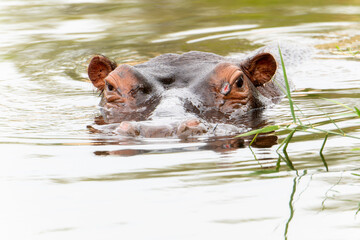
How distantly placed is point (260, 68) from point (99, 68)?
5.81ft

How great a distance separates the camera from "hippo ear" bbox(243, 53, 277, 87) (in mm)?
7203

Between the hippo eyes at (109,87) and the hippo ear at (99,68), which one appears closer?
the hippo eyes at (109,87)

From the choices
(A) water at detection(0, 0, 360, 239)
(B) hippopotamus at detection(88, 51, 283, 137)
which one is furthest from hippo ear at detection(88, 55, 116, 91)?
(A) water at detection(0, 0, 360, 239)

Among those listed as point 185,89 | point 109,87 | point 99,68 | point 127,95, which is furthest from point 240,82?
point 99,68

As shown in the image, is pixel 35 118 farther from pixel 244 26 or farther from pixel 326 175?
pixel 244 26

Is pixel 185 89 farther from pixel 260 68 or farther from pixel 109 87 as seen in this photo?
pixel 260 68

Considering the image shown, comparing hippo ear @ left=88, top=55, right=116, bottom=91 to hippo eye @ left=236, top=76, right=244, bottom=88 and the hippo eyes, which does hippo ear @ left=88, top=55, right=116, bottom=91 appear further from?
hippo eye @ left=236, top=76, right=244, bottom=88

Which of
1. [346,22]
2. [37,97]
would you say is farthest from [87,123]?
[346,22]

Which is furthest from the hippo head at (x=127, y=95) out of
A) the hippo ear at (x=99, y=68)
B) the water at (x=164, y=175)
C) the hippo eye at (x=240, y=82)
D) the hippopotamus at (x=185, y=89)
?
the hippo eye at (x=240, y=82)

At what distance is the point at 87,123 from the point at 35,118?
2.17ft

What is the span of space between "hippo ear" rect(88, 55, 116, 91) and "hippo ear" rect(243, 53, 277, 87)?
1.48 m

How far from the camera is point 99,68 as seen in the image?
7660 mm

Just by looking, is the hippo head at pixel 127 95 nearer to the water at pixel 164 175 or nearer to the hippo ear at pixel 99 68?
the water at pixel 164 175

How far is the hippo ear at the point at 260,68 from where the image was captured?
720cm
